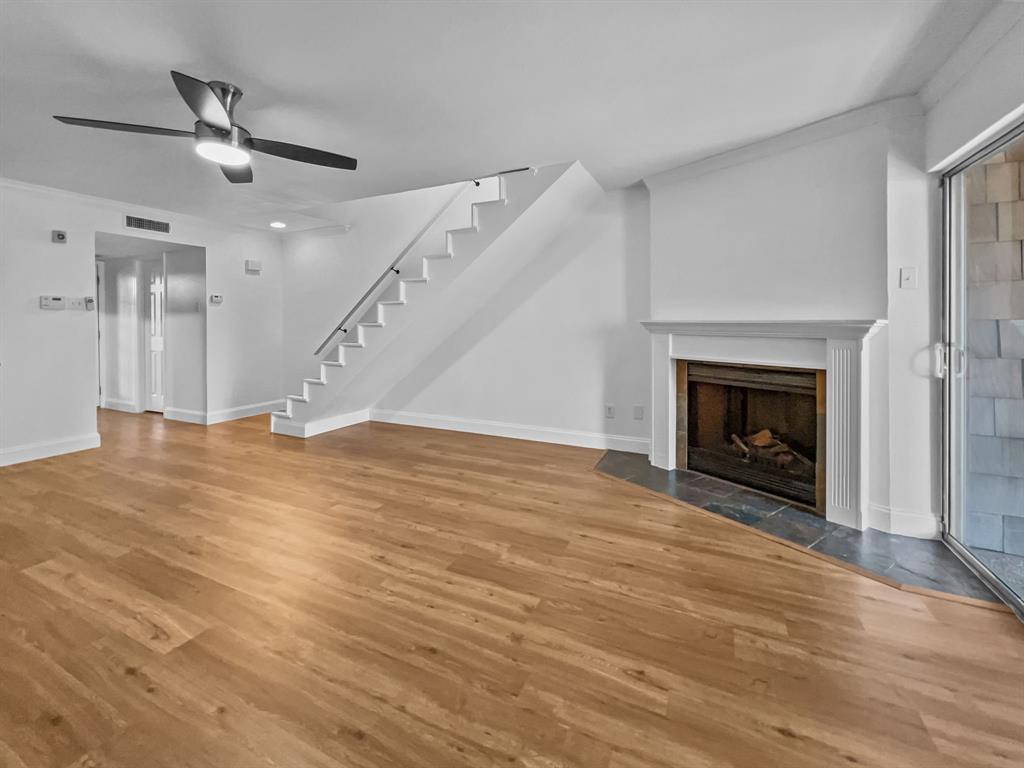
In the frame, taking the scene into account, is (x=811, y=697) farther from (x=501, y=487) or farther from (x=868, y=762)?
(x=501, y=487)

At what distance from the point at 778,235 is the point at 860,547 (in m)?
2.09

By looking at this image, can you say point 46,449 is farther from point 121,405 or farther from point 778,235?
point 778,235

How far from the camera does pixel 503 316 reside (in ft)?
17.9

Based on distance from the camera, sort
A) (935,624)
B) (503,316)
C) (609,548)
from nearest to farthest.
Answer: (935,624)
(609,548)
(503,316)

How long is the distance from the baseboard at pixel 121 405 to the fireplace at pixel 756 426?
24.7 ft

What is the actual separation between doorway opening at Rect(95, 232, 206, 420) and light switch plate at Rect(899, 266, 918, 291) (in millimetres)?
6959

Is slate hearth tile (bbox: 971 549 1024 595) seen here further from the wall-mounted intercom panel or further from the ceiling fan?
the wall-mounted intercom panel

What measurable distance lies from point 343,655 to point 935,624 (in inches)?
95.0

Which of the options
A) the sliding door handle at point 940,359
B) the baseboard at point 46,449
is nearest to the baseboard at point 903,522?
the sliding door handle at point 940,359

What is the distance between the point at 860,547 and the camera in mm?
2717

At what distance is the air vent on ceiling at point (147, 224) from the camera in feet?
17.2

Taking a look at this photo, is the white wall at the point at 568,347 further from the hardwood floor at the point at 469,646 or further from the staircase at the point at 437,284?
the hardwood floor at the point at 469,646

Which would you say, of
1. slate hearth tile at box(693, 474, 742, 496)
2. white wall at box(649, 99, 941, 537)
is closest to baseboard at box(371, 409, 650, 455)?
slate hearth tile at box(693, 474, 742, 496)

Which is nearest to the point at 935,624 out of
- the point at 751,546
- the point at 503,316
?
the point at 751,546
